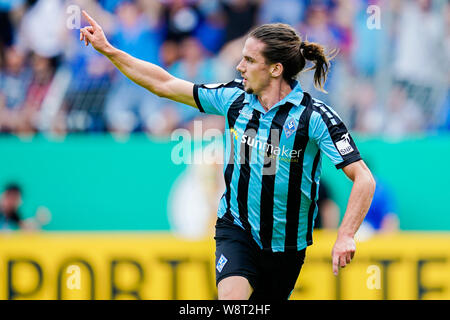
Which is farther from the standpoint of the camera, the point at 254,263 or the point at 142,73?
the point at 142,73

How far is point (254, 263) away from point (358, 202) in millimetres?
802

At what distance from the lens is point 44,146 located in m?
9.25

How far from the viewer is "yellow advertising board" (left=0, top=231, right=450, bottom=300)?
7.75 m

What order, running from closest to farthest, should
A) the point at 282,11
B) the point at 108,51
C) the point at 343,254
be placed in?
the point at 343,254 → the point at 108,51 → the point at 282,11

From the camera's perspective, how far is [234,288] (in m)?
5.06

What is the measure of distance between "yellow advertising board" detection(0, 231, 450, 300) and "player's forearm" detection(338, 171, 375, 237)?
112 inches

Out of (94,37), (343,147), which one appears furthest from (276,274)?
(94,37)

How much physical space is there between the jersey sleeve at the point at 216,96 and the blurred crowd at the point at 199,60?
11.8 feet

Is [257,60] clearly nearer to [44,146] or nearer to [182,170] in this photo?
[182,170]

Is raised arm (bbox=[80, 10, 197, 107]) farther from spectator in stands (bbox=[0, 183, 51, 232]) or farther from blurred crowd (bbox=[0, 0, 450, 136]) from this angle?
spectator in stands (bbox=[0, 183, 51, 232])

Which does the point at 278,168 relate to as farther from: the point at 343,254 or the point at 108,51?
the point at 108,51

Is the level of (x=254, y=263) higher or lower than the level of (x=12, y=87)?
lower

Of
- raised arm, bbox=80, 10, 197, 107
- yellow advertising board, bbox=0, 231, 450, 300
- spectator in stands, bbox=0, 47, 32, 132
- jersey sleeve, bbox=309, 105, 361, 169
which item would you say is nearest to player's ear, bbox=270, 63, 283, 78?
jersey sleeve, bbox=309, 105, 361, 169
